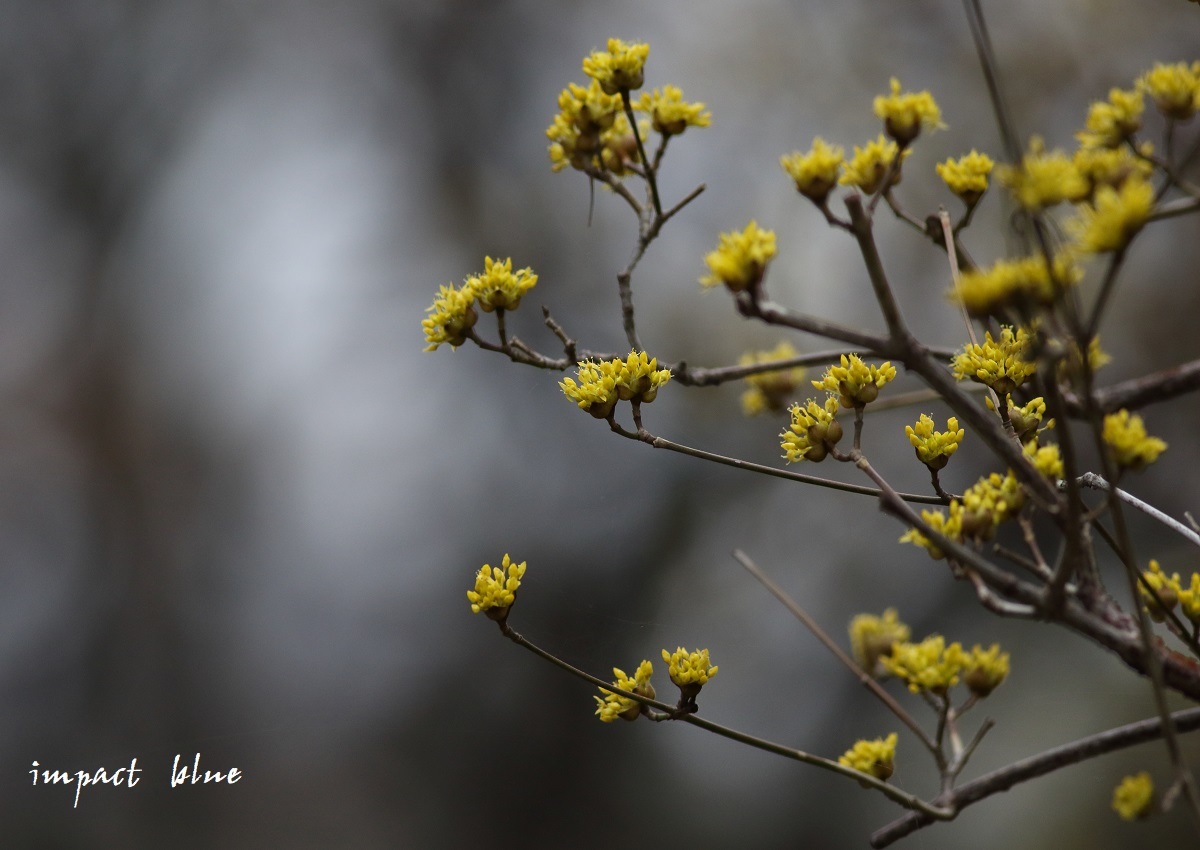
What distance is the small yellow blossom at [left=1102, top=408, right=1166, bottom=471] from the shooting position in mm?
240

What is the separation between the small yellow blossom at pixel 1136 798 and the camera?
10.5 inches

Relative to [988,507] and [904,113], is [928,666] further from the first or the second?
[904,113]

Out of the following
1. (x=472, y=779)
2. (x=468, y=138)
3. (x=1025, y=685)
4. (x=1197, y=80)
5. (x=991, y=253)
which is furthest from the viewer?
(x=468, y=138)

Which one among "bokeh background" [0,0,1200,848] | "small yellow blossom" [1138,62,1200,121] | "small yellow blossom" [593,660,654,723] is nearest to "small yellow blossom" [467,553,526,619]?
"small yellow blossom" [593,660,654,723]

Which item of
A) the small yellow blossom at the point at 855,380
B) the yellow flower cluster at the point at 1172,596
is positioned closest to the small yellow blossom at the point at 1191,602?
the yellow flower cluster at the point at 1172,596

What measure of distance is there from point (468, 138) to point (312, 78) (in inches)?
11.1

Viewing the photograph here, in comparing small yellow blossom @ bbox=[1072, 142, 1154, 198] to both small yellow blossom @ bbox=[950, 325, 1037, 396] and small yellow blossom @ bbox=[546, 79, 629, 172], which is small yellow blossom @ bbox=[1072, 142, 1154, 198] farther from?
small yellow blossom @ bbox=[546, 79, 629, 172]

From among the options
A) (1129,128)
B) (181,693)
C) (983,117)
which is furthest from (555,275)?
(1129,128)

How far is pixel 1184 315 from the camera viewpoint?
1.21m

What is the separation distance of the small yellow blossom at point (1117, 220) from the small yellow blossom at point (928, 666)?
0.38 feet

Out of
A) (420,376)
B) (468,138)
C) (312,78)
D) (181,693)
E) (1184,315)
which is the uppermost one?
(312,78)

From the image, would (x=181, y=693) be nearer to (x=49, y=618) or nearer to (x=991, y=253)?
(x=49, y=618)

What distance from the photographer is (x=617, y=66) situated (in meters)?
0.38

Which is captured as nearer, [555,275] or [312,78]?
[555,275]
